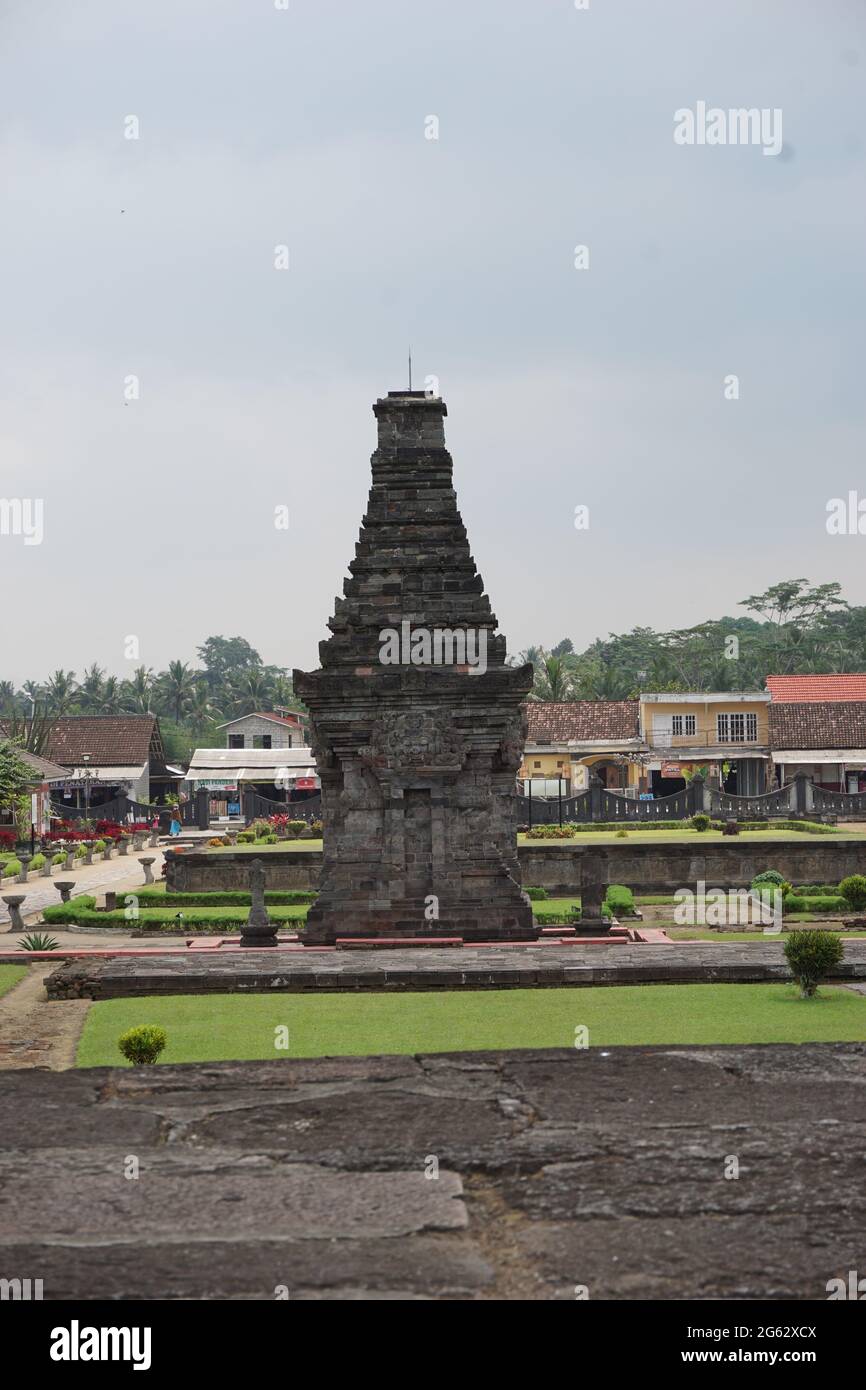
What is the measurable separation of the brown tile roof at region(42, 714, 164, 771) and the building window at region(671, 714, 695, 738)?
81.6 ft

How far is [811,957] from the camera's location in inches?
493

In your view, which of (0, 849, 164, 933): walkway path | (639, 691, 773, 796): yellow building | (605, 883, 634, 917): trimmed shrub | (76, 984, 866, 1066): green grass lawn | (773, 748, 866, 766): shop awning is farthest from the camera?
(639, 691, 773, 796): yellow building

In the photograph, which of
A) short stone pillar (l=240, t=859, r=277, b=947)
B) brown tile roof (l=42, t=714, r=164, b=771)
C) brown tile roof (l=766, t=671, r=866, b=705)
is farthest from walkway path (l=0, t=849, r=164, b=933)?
brown tile roof (l=766, t=671, r=866, b=705)

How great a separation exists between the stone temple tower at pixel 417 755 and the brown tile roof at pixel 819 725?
4166cm

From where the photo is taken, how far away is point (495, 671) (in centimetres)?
2017

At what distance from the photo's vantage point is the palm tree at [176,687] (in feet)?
359

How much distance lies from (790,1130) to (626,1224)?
1.07 meters

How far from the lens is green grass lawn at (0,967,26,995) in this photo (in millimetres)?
14960

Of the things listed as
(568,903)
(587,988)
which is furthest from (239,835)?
(587,988)

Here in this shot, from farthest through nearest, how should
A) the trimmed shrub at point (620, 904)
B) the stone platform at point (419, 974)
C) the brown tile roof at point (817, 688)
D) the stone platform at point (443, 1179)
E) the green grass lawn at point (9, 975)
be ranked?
the brown tile roof at point (817, 688)
the trimmed shrub at point (620, 904)
the green grass lawn at point (9, 975)
the stone platform at point (419, 974)
the stone platform at point (443, 1179)

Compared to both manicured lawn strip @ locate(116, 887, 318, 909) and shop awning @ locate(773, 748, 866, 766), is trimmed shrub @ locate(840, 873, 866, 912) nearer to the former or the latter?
manicured lawn strip @ locate(116, 887, 318, 909)

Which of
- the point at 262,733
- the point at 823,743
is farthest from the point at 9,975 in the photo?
the point at 262,733

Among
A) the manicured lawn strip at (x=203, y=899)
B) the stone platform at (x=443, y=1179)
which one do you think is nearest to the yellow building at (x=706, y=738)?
the manicured lawn strip at (x=203, y=899)

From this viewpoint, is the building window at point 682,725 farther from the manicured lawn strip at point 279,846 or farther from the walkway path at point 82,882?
the manicured lawn strip at point 279,846
